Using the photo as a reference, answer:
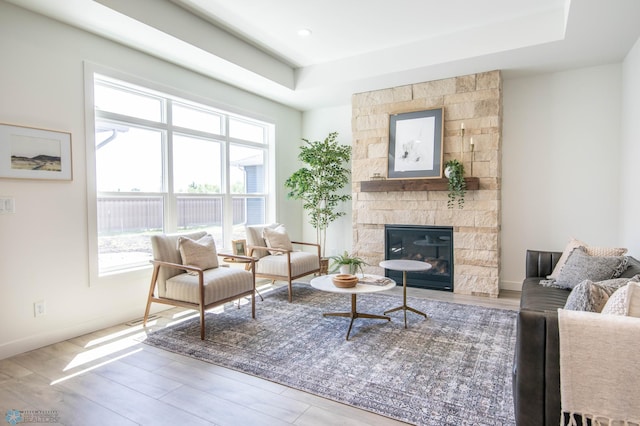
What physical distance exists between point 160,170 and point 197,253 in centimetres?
124

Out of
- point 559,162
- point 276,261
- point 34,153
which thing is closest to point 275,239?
point 276,261

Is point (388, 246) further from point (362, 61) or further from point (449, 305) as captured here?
point (362, 61)

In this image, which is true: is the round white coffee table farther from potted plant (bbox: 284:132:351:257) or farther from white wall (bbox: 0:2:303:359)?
potted plant (bbox: 284:132:351:257)

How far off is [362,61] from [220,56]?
177 centimetres

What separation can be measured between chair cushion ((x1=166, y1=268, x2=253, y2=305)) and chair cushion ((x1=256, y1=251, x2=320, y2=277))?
2.52 ft

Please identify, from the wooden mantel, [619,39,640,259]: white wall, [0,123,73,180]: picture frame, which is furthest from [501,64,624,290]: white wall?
[0,123,73,180]: picture frame

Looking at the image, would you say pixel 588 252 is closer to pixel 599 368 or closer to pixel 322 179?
pixel 599 368

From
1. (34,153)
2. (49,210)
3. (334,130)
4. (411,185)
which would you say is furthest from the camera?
(334,130)

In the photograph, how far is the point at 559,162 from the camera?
4.49 m

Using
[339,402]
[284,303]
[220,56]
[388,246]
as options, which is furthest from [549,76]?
[339,402]

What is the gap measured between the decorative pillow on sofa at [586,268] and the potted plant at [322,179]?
3179mm

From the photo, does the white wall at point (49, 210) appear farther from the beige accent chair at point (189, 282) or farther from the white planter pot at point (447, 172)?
the white planter pot at point (447, 172)

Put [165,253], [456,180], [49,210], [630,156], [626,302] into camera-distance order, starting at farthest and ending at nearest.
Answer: [456,180] < [630,156] < [165,253] < [49,210] < [626,302]

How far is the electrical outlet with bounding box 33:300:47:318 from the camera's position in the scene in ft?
9.84
